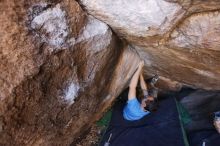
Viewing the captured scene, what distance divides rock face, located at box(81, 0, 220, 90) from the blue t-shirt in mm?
654

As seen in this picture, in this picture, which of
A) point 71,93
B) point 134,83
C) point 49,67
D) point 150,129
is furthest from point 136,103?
point 49,67

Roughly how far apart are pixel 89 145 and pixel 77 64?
1.41 meters

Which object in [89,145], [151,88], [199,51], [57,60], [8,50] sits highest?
[8,50]

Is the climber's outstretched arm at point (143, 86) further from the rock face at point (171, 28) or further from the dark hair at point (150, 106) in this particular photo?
the rock face at point (171, 28)

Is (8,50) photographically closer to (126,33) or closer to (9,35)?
(9,35)

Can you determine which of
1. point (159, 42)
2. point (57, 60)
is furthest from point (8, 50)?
point (159, 42)

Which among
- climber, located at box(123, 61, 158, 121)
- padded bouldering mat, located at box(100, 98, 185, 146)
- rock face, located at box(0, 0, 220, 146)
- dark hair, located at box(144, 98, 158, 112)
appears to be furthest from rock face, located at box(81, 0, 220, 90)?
padded bouldering mat, located at box(100, 98, 185, 146)

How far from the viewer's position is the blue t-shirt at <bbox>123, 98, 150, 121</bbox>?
12.5ft

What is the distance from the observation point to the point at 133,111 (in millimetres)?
3816

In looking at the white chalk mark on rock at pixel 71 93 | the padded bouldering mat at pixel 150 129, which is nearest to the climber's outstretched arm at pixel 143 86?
the padded bouldering mat at pixel 150 129

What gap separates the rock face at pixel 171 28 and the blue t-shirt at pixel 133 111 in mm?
654

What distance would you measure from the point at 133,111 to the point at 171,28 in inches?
57.3

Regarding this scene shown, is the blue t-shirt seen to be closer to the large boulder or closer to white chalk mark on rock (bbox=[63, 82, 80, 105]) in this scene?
the large boulder

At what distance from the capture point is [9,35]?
2135mm
